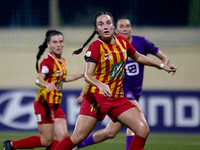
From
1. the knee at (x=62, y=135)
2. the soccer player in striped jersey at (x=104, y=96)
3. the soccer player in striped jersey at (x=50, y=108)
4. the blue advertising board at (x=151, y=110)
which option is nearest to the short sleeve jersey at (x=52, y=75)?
the soccer player in striped jersey at (x=50, y=108)

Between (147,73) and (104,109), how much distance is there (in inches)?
222

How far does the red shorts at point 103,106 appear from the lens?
3779 mm

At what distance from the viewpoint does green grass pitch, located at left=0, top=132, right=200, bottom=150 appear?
5992 millimetres

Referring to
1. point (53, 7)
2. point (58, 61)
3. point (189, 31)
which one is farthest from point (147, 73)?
Answer: point (58, 61)

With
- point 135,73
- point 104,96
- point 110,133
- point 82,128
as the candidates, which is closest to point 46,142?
point 110,133

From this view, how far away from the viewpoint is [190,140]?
6.78m

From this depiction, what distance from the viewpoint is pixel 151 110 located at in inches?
303

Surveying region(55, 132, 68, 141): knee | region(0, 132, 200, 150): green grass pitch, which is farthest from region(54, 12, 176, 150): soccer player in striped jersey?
region(0, 132, 200, 150): green grass pitch

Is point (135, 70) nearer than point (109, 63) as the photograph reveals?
No

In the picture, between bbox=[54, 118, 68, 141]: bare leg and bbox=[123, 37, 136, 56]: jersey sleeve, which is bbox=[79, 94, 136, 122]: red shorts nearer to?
bbox=[123, 37, 136, 56]: jersey sleeve

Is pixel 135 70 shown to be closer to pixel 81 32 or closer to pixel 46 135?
pixel 46 135

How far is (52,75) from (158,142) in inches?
113

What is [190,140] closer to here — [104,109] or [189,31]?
[104,109]

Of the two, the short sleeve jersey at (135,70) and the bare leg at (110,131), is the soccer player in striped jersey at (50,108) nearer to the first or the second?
the bare leg at (110,131)
